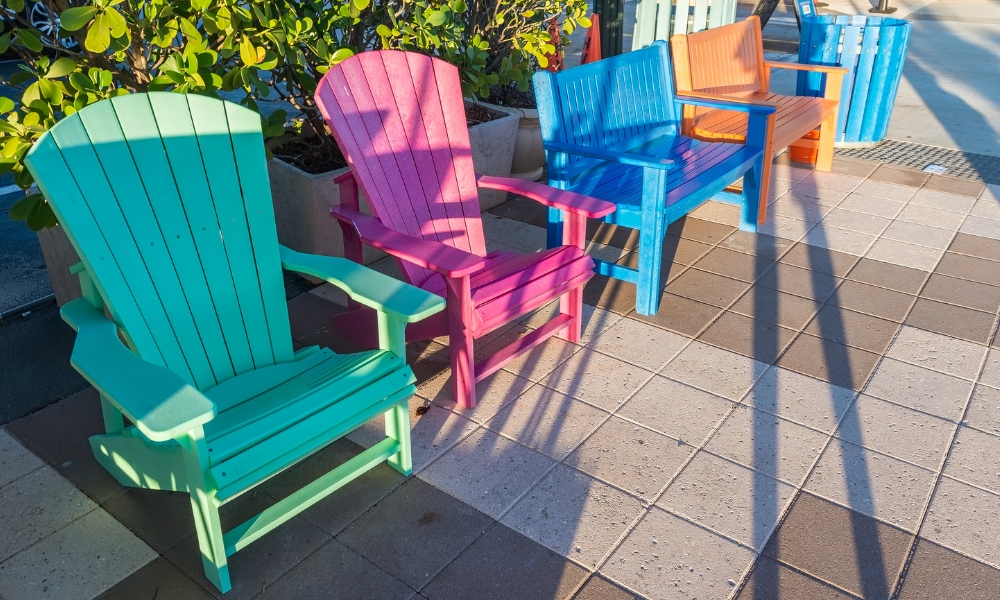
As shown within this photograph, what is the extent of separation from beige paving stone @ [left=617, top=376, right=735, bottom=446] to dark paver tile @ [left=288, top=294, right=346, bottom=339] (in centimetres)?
146

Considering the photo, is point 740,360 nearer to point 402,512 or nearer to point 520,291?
point 520,291

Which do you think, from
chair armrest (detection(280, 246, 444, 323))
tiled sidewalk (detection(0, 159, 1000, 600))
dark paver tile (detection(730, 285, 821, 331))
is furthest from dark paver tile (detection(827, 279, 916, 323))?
chair armrest (detection(280, 246, 444, 323))

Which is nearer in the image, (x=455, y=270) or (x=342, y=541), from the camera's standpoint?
(x=342, y=541)

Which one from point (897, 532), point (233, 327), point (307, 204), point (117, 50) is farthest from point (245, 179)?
point (897, 532)

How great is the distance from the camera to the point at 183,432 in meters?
1.79

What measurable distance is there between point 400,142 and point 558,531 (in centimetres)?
164

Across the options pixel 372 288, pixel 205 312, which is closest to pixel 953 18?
pixel 372 288

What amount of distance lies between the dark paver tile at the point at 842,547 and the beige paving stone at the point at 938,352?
1.13 metres

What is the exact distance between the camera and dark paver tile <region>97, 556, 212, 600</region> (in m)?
2.19

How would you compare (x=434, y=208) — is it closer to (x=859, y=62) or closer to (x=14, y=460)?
(x=14, y=460)

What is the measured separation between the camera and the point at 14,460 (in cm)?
273

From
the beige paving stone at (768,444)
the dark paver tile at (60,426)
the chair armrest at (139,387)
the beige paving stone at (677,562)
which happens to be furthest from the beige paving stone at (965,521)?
the dark paver tile at (60,426)

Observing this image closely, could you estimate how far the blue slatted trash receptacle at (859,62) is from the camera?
19.0 feet

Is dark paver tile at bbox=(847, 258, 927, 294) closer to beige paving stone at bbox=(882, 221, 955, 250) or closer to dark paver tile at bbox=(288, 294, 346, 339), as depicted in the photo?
beige paving stone at bbox=(882, 221, 955, 250)
